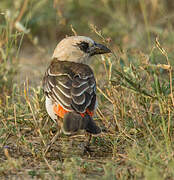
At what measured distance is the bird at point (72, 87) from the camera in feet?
13.5

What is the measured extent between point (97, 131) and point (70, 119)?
0.26 m

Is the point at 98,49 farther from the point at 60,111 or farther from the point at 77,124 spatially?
the point at 77,124

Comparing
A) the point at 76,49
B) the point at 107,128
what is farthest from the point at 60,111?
the point at 76,49

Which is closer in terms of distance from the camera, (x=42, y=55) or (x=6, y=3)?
(x=42, y=55)

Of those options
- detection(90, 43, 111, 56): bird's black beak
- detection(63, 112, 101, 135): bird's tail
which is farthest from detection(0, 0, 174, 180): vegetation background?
detection(63, 112, 101, 135): bird's tail

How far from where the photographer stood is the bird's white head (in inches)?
201

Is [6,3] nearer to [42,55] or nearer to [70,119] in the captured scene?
[42,55]

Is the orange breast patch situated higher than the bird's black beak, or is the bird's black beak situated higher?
the bird's black beak

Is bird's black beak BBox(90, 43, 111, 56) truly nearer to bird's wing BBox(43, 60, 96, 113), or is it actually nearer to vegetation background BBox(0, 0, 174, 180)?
vegetation background BBox(0, 0, 174, 180)

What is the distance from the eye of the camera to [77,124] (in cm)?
405

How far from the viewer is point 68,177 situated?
11.4 feet

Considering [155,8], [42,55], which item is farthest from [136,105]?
[155,8]

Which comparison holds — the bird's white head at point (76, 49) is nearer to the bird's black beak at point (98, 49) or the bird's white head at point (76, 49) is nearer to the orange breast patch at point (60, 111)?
the bird's black beak at point (98, 49)

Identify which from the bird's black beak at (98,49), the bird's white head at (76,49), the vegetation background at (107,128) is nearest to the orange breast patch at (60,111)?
the vegetation background at (107,128)
